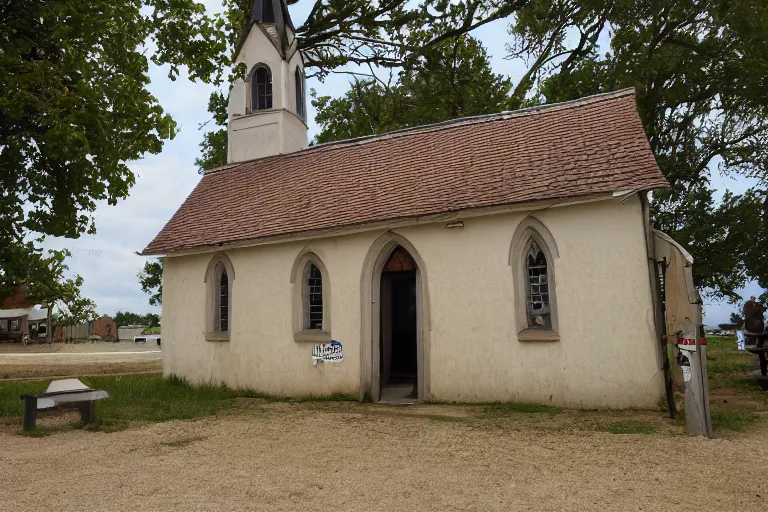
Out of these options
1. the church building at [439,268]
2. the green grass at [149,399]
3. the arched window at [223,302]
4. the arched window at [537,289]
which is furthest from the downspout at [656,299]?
the arched window at [223,302]

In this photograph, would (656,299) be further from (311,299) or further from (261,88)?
(261,88)

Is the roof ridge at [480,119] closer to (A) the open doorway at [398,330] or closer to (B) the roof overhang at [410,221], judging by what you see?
(B) the roof overhang at [410,221]

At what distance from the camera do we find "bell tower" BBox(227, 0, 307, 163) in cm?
1911

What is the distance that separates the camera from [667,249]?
985cm

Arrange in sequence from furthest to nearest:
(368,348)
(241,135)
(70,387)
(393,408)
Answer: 1. (241,135)
2. (368,348)
3. (393,408)
4. (70,387)

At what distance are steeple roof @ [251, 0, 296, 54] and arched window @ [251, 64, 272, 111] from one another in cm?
99

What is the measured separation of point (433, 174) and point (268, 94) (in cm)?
885

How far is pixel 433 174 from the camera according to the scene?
13.5 m

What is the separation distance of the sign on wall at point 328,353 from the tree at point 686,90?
45.4ft

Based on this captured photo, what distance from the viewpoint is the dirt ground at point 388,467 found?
5.38 metres

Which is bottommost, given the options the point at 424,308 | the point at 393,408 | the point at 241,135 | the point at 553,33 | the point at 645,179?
the point at 393,408

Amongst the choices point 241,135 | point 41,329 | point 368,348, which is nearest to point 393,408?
point 368,348

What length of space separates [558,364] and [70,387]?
8.84m

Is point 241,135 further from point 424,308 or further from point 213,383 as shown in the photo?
point 424,308
